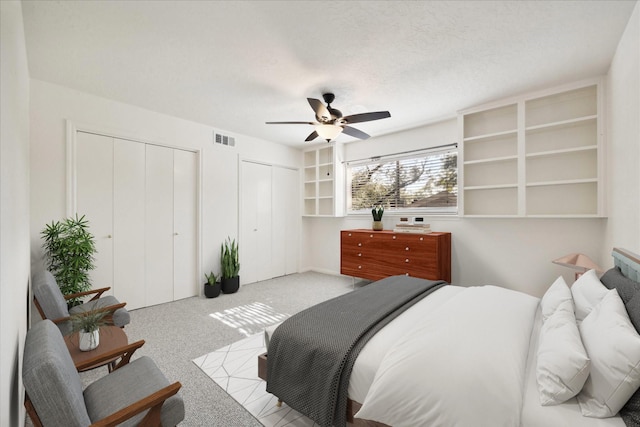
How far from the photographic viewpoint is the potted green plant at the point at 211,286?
165 inches

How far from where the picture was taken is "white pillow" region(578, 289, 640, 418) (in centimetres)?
100

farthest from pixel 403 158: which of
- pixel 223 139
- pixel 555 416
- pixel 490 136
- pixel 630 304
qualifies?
pixel 555 416

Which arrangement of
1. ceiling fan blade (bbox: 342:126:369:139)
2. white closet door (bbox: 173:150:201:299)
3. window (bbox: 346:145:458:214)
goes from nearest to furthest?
ceiling fan blade (bbox: 342:126:369:139) → white closet door (bbox: 173:150:201:299) → window (bbox: 346:145:458:214)

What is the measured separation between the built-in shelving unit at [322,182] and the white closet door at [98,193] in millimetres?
3403

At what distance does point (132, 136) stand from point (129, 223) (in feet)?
3.72

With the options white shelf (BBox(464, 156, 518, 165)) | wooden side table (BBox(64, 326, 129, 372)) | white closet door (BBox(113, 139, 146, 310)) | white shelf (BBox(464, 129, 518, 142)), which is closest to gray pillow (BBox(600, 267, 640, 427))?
white shelf (BBox(464, 156, 518, 165))

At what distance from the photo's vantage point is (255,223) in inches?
203

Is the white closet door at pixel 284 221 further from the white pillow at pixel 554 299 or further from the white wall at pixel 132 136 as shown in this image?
the white pillow at pixel 554 299

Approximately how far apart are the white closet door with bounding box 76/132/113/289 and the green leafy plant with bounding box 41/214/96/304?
1.27 feet

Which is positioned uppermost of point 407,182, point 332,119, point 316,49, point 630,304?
point 316,49

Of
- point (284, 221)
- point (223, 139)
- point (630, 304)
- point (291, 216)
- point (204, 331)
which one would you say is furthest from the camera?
point (291, 216)

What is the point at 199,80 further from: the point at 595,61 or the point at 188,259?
the point at 595,61

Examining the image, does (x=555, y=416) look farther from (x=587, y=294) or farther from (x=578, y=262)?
(x=578, y=262)

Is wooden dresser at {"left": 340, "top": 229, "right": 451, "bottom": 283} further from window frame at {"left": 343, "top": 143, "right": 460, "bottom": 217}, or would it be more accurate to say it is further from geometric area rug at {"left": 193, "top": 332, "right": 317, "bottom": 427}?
geometric area rug at {"left": 193, "top": 332, "right": 317, "bottom": 427}
